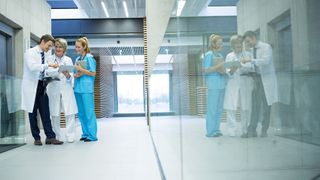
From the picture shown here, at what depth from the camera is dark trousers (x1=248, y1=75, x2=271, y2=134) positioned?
417 mm

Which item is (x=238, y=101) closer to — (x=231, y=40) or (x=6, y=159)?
(x=231, y=40)

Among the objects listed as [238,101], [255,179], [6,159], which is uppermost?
[238,101]

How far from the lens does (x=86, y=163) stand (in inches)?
115

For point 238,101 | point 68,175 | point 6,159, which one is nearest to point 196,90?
point 238,101

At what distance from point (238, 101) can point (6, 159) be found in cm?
332

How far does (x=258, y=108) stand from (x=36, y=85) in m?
4.23

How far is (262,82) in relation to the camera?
428 mm

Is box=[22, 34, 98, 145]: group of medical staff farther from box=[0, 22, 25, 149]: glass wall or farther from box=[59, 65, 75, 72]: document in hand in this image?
box=[0, 22, 25, 149]: glass wall

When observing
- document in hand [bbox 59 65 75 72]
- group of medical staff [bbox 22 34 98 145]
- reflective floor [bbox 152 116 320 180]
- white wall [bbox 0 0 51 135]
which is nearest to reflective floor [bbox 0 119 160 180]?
group of medical staff [bbox 22 34 98 145]

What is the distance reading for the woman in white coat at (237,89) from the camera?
48 centimetres

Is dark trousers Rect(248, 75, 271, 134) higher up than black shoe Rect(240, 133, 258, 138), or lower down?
higher up

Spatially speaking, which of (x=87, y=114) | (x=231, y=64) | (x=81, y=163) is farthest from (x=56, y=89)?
(x=231, y=64)

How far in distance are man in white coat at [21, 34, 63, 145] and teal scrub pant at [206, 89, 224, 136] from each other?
3790 millimetres

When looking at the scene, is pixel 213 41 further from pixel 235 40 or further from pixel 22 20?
pixel 22 20
